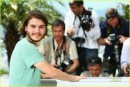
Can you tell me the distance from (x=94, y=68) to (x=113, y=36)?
466 millimetres

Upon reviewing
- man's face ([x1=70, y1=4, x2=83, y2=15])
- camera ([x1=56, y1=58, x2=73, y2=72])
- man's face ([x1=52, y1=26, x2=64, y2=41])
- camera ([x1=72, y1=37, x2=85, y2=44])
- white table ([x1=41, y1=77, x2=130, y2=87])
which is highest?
man's face ([x1=70, y1=4, x2=83, y2=15])

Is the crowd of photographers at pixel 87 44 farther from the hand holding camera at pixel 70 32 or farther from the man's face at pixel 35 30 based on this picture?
the man's face at pixel 35 30

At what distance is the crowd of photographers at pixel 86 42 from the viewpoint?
400 cm

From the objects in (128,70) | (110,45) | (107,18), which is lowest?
(128,70)

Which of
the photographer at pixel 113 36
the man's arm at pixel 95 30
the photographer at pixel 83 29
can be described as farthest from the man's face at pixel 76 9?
the photographer at pixel 113 36

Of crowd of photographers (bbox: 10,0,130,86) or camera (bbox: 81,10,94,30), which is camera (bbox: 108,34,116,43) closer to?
crowd of photographers (bbox: 10,0,130,86)

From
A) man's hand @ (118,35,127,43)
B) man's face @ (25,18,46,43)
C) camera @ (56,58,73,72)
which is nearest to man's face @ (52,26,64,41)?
camera @ (56,58,73,72)

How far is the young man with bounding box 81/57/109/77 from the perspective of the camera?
3.99 meters

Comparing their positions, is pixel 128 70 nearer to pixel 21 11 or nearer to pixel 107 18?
pixel 107 18

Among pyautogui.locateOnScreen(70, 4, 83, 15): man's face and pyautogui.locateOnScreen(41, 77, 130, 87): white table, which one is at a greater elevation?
pyautogui.locateOnScreen(70, 4, 83, 15): man's face

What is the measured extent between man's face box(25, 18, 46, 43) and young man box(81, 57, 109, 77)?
196 centimetres

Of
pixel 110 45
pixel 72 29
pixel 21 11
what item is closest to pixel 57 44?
pixel 72 29

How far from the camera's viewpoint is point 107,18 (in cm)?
416

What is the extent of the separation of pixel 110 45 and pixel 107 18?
0.34 meters
